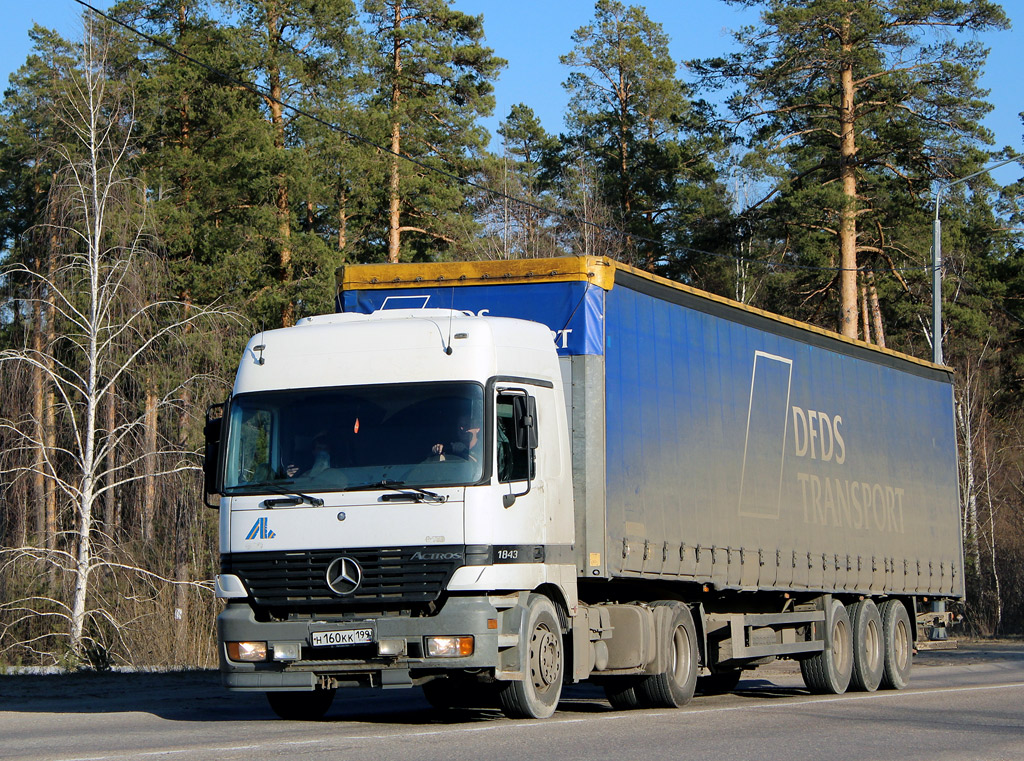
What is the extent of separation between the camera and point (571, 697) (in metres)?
15.5

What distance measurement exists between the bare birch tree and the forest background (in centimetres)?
7

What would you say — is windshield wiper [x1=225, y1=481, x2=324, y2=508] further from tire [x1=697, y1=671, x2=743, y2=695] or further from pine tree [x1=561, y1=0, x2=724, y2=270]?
pine tree [x1=561, y1=0, x2=724, y2=270]

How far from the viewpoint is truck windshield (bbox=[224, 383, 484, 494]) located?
401 inches

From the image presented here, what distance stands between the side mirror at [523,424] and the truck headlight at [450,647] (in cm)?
151

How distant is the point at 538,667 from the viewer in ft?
35.1

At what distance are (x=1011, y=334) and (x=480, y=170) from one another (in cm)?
2183

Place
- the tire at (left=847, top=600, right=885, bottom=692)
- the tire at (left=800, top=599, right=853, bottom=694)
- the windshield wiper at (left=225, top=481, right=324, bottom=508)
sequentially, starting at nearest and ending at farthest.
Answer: the windshield wiper at (left=225, top=481, right=324, bottom=508)
the tire at (left=800, top=599, right=853, bottom=694)
the tire at (left=847, top=600, right=885, bottom=692)

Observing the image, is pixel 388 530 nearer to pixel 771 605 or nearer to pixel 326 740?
pixel 326 740

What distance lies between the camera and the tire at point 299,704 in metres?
11.6

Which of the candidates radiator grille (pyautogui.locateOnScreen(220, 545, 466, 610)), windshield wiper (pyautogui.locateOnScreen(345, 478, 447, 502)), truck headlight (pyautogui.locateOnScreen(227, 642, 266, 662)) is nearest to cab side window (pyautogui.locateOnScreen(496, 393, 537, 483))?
windshield wiper (pyautogui.locateOnScreen(345, 478, 447, 502))

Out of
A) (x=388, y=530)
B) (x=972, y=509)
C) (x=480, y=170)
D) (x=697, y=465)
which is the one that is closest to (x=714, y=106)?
(x=480, y=170)

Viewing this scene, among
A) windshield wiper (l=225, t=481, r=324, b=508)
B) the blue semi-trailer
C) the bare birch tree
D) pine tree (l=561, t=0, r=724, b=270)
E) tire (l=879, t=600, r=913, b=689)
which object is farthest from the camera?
pine tree (l=561, t=0, r=724, b=270)

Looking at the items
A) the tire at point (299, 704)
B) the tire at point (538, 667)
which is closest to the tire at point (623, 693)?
the tire at point (538, 667)

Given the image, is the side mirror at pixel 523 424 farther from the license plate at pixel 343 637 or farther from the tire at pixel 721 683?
the tire at pixel 721 683
